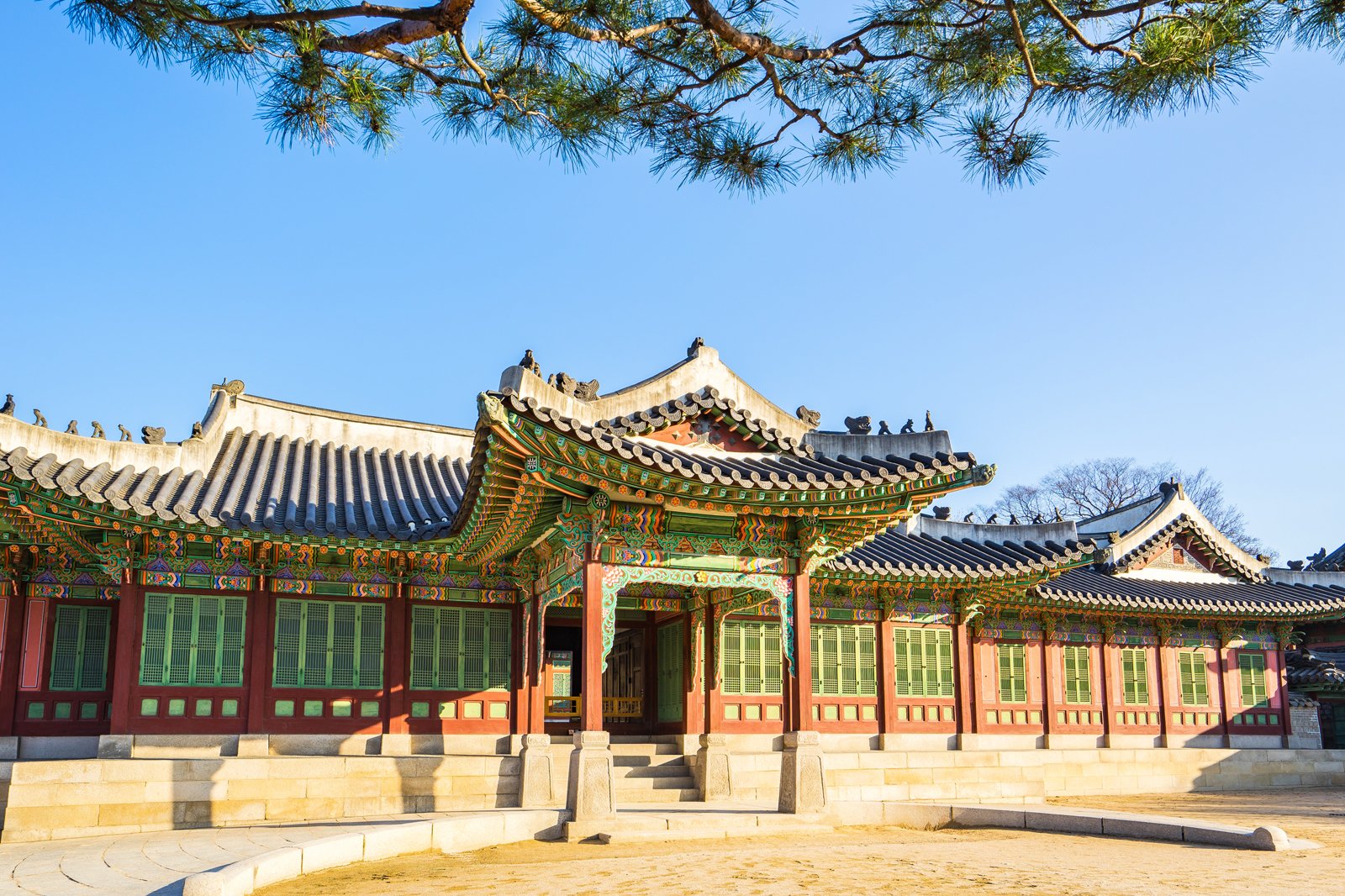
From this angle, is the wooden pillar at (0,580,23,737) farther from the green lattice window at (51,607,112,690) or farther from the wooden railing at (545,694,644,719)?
the wooden railing at (545,694,644,719)

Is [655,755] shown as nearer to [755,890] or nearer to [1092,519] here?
[755,890]

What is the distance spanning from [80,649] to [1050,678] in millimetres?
16300

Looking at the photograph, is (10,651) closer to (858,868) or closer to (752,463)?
(752,463)

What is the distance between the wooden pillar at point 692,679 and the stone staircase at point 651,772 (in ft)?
1.48

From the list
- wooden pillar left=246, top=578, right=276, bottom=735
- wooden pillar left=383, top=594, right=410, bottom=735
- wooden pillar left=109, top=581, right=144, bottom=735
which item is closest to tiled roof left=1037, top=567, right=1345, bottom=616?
wooden pillar left=383, top=594, right=410, bottom=735

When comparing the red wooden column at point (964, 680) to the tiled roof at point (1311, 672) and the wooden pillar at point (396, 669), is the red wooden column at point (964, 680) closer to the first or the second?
the tiled roof at point (1311, 672)

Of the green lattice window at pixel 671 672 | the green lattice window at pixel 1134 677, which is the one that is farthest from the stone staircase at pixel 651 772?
the green lattice window at pixel 1134 677

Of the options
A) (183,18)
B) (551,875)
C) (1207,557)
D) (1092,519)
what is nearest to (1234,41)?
(183,18)

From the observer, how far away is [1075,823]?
1282cm

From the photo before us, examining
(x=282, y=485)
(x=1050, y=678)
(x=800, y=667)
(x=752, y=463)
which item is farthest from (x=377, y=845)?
(x=1050, y=678)

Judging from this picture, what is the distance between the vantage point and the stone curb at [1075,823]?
11.5 meters

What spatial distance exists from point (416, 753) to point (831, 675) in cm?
693

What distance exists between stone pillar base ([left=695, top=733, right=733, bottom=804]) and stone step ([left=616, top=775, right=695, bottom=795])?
21cm

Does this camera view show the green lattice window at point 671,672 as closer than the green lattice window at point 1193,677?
Yes
